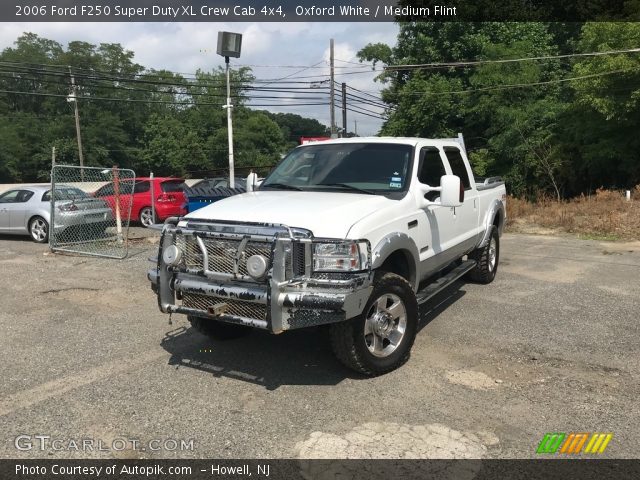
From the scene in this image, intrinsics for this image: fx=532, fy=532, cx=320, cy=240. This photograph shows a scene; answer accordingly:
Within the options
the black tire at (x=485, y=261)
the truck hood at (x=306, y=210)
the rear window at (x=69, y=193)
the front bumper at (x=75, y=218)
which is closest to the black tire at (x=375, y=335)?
the truck hood at (x=306, y=210)

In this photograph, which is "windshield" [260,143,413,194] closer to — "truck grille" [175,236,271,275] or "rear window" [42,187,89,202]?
"truck grille" [175,236,271,275]

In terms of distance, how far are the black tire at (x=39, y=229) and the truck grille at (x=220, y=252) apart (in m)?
9.54

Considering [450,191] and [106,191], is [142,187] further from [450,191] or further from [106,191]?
[450,191]

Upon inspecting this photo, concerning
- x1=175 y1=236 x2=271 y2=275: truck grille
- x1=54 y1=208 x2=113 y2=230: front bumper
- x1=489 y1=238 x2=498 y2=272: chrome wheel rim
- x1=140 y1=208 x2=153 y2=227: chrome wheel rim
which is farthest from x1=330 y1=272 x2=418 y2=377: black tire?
x1=140 y1=208 x2=153 y2=227: chrome wheel rim

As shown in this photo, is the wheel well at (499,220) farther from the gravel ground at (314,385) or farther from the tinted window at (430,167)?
the tinted window at (430,167)

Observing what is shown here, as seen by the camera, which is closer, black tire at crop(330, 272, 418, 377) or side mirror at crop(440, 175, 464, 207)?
black tire at crop(330, 272, 418, 377)

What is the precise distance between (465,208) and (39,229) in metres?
10.3

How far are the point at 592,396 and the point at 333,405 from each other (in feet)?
6.38

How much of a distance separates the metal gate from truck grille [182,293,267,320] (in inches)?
273

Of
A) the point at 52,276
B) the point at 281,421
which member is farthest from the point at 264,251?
the point at 52,276

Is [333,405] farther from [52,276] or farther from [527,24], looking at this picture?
[527,24]

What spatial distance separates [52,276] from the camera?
28.0 ft

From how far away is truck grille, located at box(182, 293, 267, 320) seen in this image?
13.1ft

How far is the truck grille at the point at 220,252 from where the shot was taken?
3994mm
